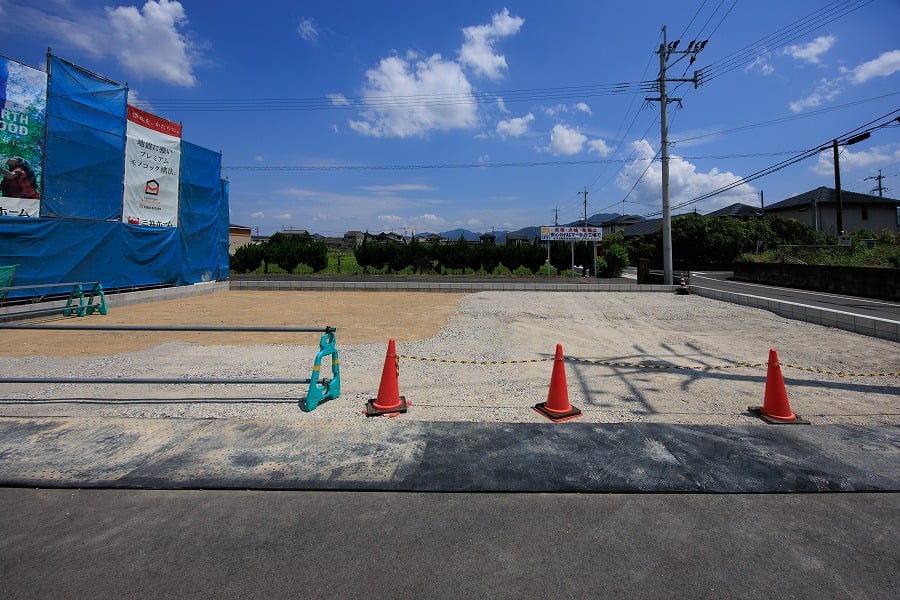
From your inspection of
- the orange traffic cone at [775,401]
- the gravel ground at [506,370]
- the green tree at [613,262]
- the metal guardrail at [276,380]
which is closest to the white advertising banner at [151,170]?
the gravel ground at [506,370]

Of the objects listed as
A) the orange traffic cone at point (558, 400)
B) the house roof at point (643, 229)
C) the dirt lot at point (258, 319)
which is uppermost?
the house roof at point (643, 229)

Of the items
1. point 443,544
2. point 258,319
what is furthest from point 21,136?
point 443,544

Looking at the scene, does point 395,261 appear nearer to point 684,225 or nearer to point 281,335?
point 281,335

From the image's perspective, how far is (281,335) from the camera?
9766mm

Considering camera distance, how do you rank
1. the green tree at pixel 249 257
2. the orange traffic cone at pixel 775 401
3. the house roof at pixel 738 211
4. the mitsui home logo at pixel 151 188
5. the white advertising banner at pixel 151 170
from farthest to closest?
1. the house roof at pixel 738 211
2. the green tree at pixel 249 257
3. the mitsui home logo at pixel 151 188
4. the white advertising banner at pixel 151 170
5. the orange traffic cone at pixel 775 401

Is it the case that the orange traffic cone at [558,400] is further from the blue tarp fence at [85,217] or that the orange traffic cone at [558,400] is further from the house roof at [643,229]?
the house roof at [643,229]

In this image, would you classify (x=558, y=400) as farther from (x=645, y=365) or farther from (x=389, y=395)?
(x=645, y=365)

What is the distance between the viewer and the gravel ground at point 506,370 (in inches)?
195

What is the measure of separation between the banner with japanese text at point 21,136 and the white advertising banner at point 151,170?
3064 millimetres

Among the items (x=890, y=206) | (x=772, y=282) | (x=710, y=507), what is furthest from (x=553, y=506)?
(x=890, y=206)

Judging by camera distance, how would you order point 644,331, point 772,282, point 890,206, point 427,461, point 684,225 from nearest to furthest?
point 427,461
point 644,331
point 772,282
point 684,225
point 890,206

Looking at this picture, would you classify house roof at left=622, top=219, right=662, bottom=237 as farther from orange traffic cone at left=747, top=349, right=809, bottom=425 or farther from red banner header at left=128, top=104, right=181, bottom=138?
orange traffic cone at left=747, top=349, right=809, bottom=425

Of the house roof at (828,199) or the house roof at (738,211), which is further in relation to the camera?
the house roof at (738,211)

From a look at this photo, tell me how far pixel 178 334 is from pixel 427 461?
7.99 meters
